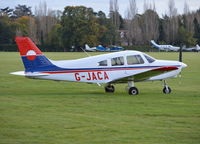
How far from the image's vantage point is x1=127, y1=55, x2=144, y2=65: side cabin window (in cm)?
1777

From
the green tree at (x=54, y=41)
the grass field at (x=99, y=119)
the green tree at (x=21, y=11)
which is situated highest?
the green tree at (x=21, y=11)

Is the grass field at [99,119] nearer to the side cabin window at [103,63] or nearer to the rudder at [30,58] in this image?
the rudder at [30,58]

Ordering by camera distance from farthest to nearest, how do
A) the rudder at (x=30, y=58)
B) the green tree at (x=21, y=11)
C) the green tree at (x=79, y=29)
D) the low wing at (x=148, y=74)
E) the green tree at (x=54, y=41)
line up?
1. the green tree at (x=21, y=11)
2. the green tree at (x=54, y=41)
3. the green tree at (x=79, y=29)
4. the low wing at (x=148, y=74)
5. the rudder at (x=30, y=58)

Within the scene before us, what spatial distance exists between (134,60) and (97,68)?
1368 millimetres

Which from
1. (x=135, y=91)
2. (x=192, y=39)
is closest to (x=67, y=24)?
(x=192, y=39)

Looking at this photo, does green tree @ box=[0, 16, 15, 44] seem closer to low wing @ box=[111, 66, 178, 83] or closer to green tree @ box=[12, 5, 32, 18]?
green tree @ box=[12, 5, 32, 18]

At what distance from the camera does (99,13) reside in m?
116

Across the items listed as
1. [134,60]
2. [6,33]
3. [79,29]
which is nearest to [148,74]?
[134,60]

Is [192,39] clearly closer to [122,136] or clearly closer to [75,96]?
[75,96]

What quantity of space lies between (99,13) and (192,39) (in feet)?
74.9

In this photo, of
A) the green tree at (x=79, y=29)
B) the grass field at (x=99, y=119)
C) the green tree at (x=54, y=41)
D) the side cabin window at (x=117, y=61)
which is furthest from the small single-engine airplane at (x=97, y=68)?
the green tree at (x=54, y=41)

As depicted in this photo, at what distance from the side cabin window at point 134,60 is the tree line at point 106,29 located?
81585mm

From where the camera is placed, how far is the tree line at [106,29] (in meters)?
101

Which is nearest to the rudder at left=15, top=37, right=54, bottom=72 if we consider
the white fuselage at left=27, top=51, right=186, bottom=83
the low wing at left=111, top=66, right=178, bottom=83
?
the white fuselage at left=27, top=51, right=186, bottom=83
